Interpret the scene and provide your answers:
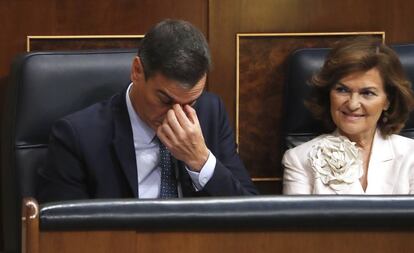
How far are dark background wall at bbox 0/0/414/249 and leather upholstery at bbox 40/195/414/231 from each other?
134 cm

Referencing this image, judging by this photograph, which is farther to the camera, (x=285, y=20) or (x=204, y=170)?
(x=285, y=20)

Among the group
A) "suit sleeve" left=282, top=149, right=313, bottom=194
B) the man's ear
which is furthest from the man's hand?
"suit sleeve" left=282, top=149, right=313, bottom=194

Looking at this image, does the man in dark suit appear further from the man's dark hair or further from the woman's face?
the woman's face

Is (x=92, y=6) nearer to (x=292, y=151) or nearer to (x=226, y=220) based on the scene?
(x=292, y=151)

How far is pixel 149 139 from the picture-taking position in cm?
185

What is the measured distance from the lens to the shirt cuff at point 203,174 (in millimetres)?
1770

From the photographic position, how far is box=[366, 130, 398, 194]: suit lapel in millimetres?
2172

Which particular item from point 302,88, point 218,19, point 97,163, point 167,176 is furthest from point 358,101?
point 97,163

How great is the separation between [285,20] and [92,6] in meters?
0.60

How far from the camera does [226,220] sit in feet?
3.65

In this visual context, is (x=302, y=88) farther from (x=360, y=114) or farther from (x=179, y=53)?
(x=179, y=53)

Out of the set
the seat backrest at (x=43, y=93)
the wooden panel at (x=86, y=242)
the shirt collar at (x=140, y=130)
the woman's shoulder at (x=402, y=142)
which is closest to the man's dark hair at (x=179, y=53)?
the shirt collar at (x=140, y=130)

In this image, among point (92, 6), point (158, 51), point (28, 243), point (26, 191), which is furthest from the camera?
point (92, 6)

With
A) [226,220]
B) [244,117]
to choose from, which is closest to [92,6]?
[244,117]
